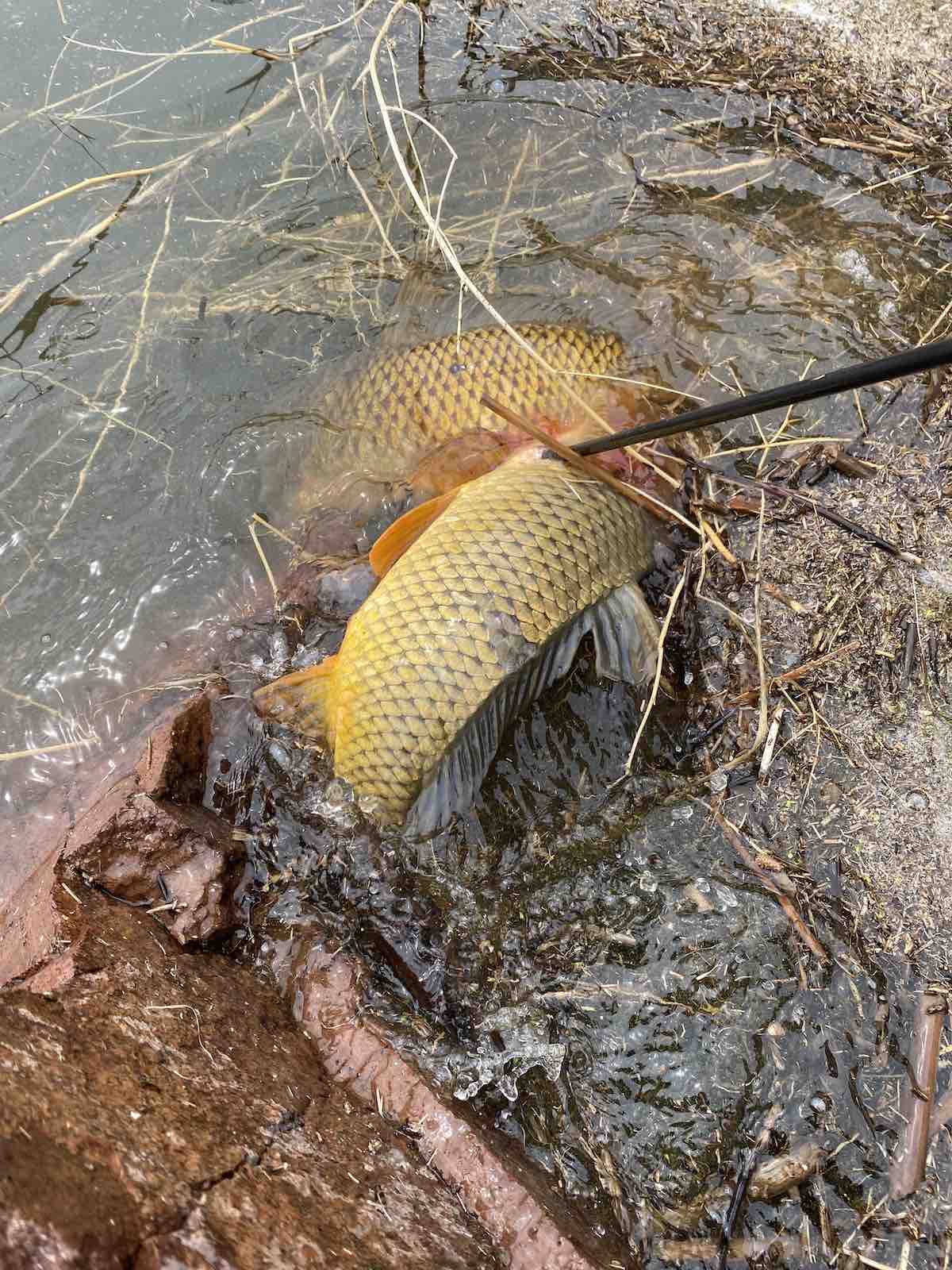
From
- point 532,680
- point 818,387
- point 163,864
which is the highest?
point 818,387

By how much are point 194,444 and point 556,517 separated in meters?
1.78

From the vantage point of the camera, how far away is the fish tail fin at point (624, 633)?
8.91 ft

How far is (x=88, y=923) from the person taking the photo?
2230 mm

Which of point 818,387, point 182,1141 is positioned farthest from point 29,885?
point 818,387

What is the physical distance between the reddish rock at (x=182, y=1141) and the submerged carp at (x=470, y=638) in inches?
29.6

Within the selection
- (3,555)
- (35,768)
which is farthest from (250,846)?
(3,555)

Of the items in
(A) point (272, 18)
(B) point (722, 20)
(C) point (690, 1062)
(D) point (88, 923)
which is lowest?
(C) point (690, 1062)

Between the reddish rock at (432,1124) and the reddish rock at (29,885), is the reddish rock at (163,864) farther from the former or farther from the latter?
the reddish rock at (432,1124)

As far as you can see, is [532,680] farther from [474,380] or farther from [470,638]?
[474,380]

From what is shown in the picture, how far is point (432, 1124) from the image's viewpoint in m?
2.12

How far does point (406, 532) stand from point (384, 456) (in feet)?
2.00

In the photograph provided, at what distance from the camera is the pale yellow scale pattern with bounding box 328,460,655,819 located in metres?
2.46

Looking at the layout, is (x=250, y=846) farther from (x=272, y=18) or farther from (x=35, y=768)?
(x=272, y=18)

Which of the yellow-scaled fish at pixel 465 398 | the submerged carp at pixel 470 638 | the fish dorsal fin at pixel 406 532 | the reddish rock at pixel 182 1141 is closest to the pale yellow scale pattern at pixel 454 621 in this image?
the submerged carp at pixel 470 638
